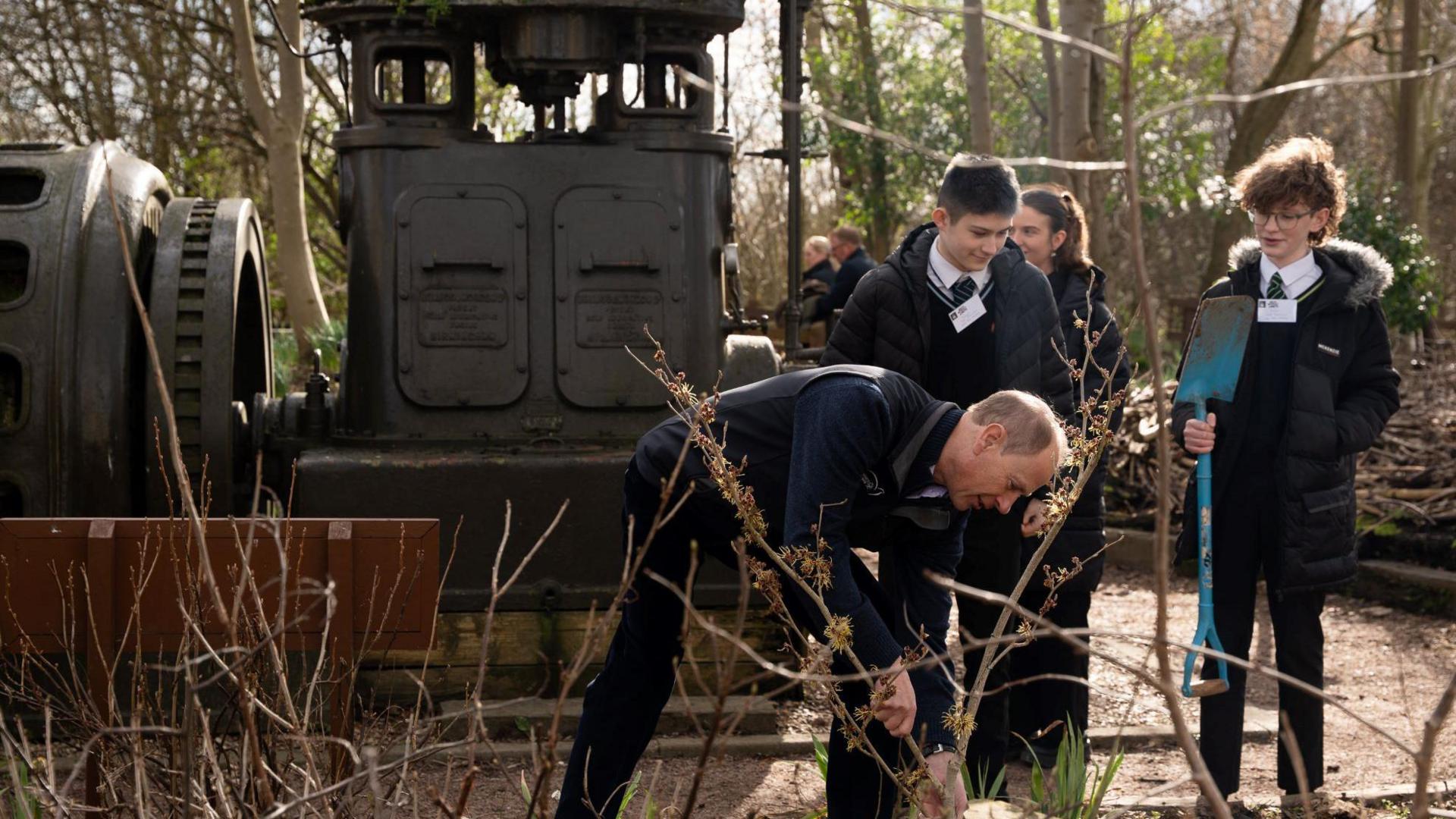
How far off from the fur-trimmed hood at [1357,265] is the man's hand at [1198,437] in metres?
0.47

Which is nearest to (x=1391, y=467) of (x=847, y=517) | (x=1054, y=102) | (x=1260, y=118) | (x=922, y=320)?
(x=1054, y=102)

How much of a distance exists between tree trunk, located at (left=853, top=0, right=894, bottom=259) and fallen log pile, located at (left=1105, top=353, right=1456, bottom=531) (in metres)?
7.06

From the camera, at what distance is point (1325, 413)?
14.5 ft

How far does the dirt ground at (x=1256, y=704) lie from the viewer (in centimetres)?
484

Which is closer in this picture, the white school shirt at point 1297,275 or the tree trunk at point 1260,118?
the white school shirt at point 1297,275

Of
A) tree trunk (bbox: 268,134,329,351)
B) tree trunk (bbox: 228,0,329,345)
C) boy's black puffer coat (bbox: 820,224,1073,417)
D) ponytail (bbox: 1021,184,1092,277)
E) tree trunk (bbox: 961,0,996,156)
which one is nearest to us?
boy's black puffer coat (bbox: 820,224,1073,417)

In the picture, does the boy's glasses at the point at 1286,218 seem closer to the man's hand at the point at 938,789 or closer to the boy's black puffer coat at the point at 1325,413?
the boy's black puffer coat at the point at 1325,413

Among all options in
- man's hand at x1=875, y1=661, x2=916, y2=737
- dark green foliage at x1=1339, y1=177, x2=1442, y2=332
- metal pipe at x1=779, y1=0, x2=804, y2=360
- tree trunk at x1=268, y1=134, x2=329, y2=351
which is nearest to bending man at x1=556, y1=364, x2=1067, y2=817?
man's hand at x1=875, y1=661, x2=916, y2=737

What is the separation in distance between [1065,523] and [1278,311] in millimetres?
892

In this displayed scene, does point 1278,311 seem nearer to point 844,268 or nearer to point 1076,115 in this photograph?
point 1076,115

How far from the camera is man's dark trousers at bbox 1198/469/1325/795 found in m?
4.49

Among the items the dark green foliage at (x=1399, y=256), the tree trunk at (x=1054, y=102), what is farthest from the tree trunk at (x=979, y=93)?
the dark green foliage at (x=1399, y=256)

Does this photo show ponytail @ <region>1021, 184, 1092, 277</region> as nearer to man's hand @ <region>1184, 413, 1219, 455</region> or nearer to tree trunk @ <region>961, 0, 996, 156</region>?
man's hand @ <region>1184, 413, 1219, 455</region>

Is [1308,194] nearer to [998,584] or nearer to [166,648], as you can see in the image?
[998,584]
